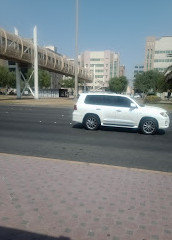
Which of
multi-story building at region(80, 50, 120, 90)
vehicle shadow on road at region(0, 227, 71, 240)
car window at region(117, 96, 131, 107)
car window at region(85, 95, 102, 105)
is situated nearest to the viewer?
vehicle shadow on road at region(0, 227, 71, 240)

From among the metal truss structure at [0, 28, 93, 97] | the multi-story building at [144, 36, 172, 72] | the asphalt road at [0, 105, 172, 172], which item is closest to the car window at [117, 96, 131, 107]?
the asphalt road at [0, 105, 172, 172]

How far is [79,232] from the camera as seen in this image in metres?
3.28

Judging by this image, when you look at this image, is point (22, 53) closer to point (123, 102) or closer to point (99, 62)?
point (123, 102)

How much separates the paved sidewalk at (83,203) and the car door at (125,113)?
19.0 ft

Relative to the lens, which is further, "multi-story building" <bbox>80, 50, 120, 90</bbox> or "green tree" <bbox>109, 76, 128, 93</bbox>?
"multi-story building" <bbox>80, 50, 120, 90</bbox>

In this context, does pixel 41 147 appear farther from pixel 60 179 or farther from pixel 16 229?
pixel 16 229

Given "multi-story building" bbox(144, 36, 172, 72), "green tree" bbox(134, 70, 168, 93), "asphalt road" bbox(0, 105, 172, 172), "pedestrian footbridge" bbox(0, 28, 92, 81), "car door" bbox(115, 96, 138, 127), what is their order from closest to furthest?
"asphalt road" bbox(0, 105, 172, 172), "car door" bbox(115, 96, 138, 127), "pedestrian footbridge" bbox(0, 28, 92, 81), "green tree" bbox(134, 70, 168, 93), "multi-story building" bbox(144, 36, 172, 72)

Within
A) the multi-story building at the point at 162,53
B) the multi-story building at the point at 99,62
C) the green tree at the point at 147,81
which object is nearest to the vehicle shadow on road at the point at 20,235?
the green tree at the point at 147,81

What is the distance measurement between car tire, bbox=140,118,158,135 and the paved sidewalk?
223 inches

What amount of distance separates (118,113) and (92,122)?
54.5 inches

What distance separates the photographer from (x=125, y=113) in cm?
1146

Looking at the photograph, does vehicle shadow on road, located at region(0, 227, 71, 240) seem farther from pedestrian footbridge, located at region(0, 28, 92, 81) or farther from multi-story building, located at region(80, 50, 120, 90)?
multi-story building, located at region(80, 50, 120, 90)

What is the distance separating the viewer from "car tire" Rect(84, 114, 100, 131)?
11.9 m

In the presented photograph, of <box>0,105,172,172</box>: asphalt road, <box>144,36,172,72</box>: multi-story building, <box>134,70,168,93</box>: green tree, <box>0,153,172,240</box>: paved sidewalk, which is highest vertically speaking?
<box>144,36,172,72</box>: multi-story building
